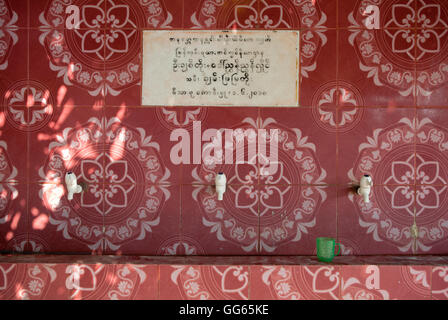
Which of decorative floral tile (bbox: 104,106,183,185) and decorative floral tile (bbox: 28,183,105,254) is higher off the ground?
decorative floral tile (bbox: 104,106,183,185)

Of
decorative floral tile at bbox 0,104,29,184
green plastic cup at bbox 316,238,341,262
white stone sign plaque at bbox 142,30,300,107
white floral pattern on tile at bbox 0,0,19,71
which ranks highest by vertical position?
white floral pattern on tile at bbox 0,0,19,71

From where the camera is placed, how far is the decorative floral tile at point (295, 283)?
193cm

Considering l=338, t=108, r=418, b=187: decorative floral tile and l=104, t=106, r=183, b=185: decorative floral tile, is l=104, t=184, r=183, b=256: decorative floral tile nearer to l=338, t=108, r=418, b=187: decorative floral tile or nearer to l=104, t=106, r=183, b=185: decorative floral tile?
l=104, t=106, r=183, b=185: decorative floral tile

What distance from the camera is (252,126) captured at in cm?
→ 221

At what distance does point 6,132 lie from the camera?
2.23 m

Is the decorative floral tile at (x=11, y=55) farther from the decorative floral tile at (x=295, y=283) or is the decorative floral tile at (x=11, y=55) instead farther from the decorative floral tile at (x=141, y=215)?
the decorative floral tile at (x=295, y=283)

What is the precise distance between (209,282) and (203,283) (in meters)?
0.03

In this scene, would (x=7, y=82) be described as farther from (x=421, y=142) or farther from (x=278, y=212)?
(x=421, y=142)

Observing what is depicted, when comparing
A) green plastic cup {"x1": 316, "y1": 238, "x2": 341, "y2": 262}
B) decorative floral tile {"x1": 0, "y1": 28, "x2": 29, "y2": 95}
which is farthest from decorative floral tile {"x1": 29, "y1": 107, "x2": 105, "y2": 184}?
green plastic cup {"x1": 316, "y1": 238, "x2": 341, "y2": 262}

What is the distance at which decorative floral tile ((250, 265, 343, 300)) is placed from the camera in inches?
76.0

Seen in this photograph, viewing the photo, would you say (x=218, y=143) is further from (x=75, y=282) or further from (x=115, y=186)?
(x=75, y=282)

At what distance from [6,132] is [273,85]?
5.37 feet

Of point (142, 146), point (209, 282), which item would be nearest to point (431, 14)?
point (142, 146)

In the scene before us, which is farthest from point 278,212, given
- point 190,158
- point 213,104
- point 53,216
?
point 53,216
